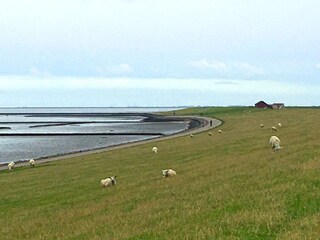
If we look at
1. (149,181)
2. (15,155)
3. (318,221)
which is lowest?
(15,155)

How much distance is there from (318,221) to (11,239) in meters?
10.8

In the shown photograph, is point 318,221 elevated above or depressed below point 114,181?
above

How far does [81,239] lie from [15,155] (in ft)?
200

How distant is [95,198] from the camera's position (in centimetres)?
→ 2433

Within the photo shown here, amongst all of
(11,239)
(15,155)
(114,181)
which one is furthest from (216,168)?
(15,155)

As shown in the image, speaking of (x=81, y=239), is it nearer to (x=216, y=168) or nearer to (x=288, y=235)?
(x=288, y=235)

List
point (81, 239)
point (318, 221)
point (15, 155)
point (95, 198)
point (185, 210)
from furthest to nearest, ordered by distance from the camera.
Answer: point (15, 155), point (95, 198), point (185, 210), point (81, 239), point (318, 221)

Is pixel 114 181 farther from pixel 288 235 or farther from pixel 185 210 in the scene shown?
pixel 288 235

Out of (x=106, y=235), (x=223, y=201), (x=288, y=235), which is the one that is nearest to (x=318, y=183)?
(x=223, y=201)

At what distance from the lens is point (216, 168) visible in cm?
2756

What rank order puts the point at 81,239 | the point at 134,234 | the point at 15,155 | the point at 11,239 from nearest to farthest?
the point at 134,234 < the point at 81,239 < the point at 11,239 < the point at 15,155

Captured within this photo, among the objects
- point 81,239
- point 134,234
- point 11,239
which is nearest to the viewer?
point 134,234

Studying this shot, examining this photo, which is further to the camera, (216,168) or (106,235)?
(216,168)

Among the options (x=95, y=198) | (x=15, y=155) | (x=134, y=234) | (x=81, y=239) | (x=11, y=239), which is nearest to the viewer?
(x=134, y=234)
